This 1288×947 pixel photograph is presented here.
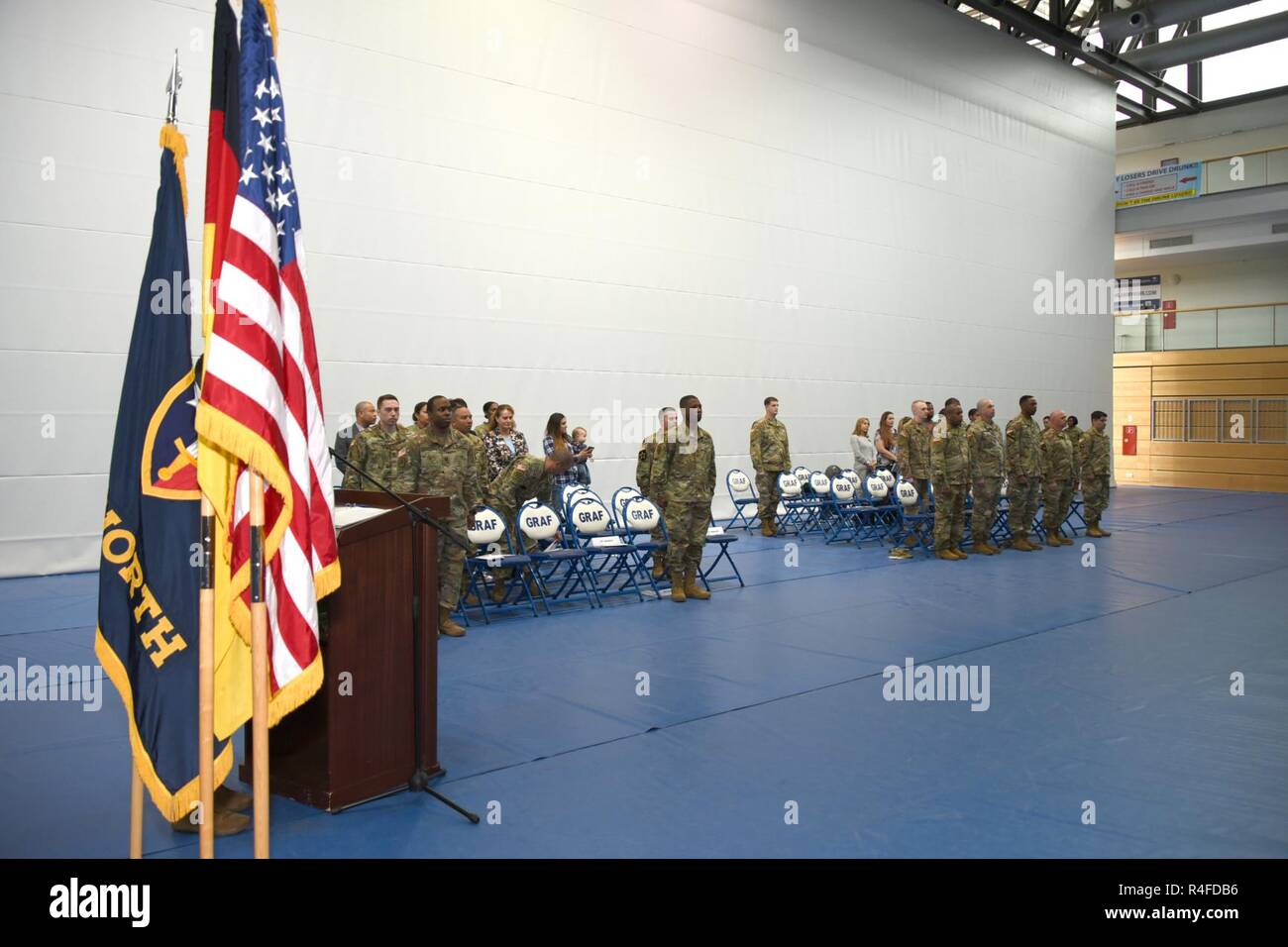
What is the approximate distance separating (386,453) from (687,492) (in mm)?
2593

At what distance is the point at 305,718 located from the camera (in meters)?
3.99

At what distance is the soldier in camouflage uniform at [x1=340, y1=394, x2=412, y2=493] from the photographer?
25.1 feet

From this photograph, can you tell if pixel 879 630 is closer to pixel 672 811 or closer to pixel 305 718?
pixel 672 811

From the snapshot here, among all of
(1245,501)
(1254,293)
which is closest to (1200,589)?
(1245,501)

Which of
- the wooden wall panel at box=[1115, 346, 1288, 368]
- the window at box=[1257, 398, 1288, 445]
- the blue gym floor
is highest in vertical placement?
the wooden wall panel at box=[1115, 346, 1288, 368]

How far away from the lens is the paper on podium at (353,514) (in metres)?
3.97

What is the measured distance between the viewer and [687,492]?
882 centimetres

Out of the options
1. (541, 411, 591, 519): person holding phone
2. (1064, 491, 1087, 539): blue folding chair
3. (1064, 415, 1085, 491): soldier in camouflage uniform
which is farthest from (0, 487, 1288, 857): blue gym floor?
(1064, 491, 1087, 539): blue folding chair

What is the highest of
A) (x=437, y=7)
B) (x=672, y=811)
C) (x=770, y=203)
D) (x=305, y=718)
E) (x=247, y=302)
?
(x=437, y=7)

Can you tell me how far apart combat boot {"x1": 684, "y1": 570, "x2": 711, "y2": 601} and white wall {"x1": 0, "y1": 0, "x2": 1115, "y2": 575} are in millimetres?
4584

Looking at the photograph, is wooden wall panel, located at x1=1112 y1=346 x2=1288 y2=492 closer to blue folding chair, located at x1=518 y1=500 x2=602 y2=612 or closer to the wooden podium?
blue folding chair, located at x1=518 y1=500 x2=602 y2=612

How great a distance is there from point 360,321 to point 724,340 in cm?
589

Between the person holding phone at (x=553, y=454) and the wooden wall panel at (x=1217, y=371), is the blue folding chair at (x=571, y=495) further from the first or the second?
the wooden wall panel at (x=1217, y=371)
